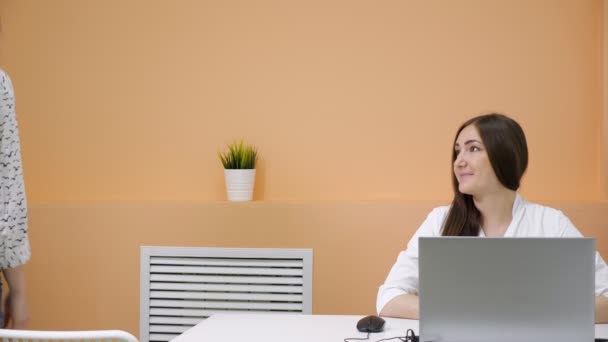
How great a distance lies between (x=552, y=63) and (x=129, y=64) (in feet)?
7.04

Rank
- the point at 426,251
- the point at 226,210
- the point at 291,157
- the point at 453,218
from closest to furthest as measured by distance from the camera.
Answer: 1. the point at 426,251
2. the point at 453,218
3. the point at 226,210
4. the point at 291,157

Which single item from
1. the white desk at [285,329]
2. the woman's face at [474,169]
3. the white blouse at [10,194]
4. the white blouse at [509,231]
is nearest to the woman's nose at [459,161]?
the woman's face at [474,169]

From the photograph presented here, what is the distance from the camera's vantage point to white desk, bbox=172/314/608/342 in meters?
2.02

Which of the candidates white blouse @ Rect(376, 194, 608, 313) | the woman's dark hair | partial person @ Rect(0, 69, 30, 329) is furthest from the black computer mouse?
partial person @ Rect(0, 69, 30, 329)

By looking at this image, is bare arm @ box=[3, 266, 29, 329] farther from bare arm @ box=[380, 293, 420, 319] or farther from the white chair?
bare arm @ box=[380, 293, 420, 319]

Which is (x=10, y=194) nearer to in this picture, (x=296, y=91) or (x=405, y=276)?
(x=405, y=276)

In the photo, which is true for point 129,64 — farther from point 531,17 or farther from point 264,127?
point 531,17

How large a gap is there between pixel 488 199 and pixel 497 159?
16cm

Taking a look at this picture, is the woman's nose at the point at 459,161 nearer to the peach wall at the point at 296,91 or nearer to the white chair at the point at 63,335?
the peach wall at the point at 296,91

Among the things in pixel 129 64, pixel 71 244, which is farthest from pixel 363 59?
pixel 71 244

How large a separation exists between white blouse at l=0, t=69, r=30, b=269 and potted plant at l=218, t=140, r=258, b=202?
150 cm

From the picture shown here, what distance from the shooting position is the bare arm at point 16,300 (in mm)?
1959

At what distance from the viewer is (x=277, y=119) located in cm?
362

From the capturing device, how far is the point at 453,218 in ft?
8.62
